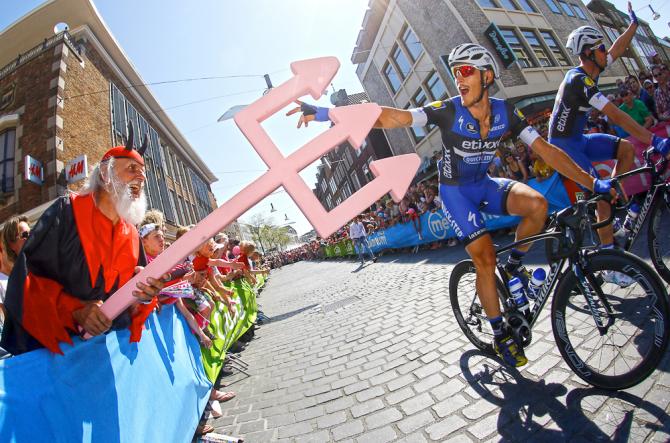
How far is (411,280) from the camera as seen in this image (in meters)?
6.82

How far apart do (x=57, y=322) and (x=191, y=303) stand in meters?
2.30

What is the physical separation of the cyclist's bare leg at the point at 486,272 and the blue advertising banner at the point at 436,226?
2.49 meters

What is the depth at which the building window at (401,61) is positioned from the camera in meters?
21.4

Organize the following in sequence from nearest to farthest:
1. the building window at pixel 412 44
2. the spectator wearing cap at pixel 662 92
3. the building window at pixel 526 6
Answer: the spectator wearing cap at pixel 662 92, the building window at pixel 526 6, the building window at pixel 412 44

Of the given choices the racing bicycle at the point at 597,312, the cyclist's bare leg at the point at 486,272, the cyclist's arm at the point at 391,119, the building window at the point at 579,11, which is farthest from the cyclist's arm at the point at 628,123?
the building window at the point at 579,11

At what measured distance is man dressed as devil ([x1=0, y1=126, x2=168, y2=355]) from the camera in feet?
5.04

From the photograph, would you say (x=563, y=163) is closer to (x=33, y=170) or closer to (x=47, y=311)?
(x=47, y=311)

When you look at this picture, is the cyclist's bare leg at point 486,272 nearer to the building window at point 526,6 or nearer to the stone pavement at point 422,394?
the stone pavement at point 422,394

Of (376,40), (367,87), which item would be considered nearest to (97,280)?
(376,40)

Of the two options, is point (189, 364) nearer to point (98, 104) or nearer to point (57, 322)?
point (57, 322)

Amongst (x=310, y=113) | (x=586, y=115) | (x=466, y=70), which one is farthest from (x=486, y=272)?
(x=586, y=115)

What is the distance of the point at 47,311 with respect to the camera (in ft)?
5.20

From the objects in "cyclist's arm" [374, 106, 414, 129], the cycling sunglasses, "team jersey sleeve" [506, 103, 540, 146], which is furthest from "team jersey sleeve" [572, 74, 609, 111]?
"cyclist's arm" [374, 106, 414, 129]

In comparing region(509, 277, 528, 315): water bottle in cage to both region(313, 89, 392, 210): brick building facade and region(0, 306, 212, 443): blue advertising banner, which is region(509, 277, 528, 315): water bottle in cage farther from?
region(313, 89, 392, 210): brick building facade
